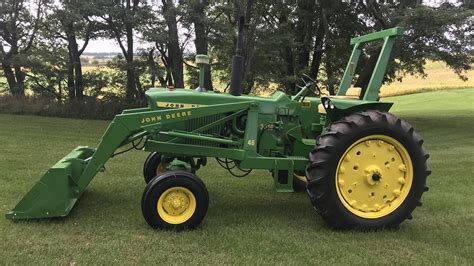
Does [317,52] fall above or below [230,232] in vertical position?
above

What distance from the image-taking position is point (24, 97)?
18.2 m

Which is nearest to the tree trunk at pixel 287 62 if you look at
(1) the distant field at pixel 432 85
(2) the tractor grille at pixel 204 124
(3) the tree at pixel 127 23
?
(3) the tree at pixel 127 23

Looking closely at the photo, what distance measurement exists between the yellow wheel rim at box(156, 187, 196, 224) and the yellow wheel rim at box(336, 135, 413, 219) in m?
1.50

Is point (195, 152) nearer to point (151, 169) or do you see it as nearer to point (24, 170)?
point (151, 169)

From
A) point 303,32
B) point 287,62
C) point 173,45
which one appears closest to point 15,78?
→ point 173,45

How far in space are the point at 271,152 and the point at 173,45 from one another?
12263 millimetres

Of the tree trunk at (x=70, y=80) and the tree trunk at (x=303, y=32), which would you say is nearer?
the tree trunk at (x=70, y=80)

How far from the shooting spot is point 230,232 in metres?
4.66

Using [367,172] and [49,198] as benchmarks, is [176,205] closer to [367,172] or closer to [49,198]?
[49,198]

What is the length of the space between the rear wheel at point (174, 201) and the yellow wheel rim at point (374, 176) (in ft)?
4.68

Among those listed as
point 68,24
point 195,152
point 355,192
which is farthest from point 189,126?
point 68,24

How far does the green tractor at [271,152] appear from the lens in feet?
15.4

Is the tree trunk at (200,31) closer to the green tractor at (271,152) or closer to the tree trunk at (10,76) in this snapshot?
the tree trunk at (10,76)

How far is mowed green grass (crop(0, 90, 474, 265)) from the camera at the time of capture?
405 centimetres
